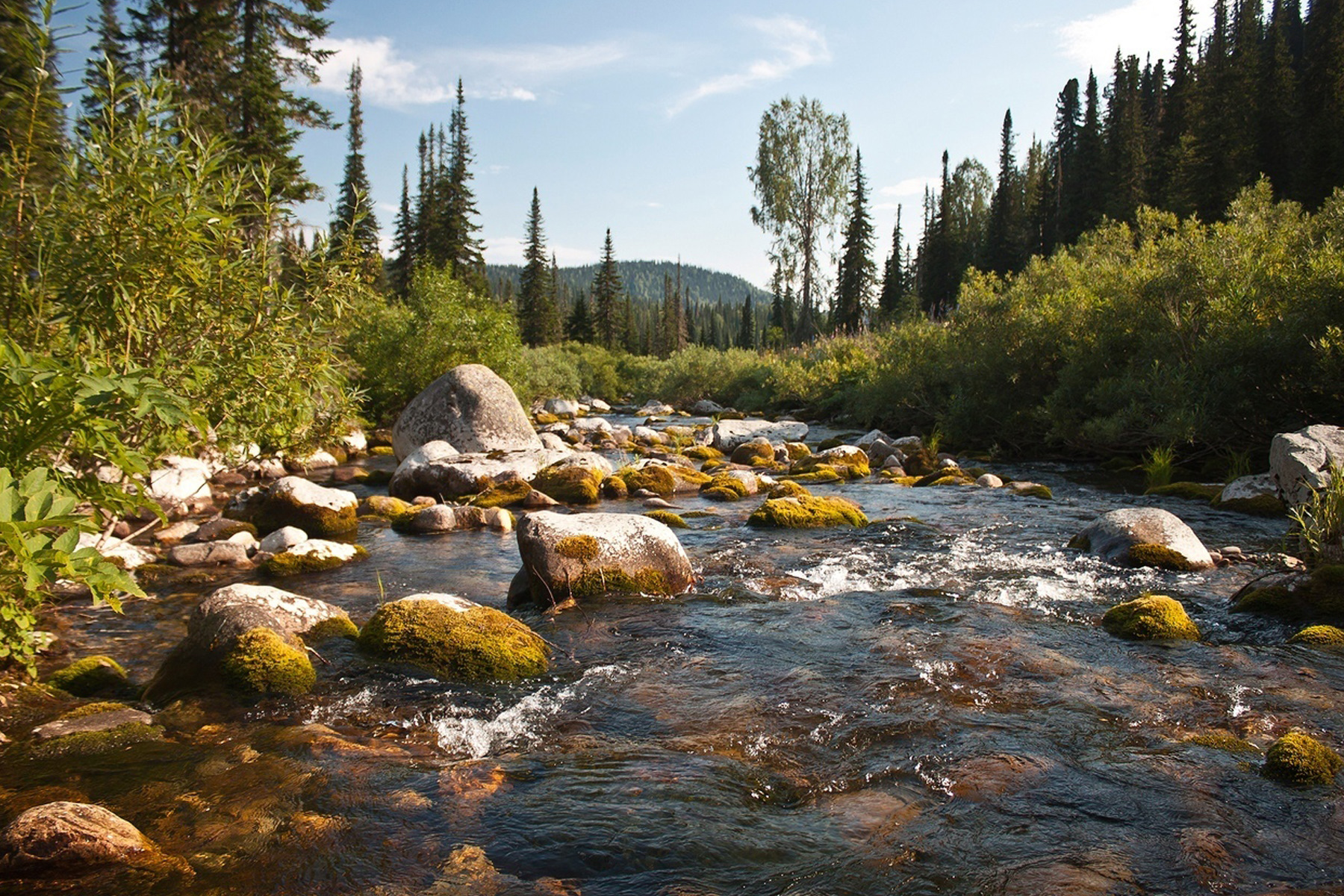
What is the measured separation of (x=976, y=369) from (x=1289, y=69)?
3788 cm

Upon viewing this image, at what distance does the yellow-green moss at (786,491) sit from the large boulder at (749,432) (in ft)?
21.0

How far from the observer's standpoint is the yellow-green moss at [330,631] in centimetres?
611

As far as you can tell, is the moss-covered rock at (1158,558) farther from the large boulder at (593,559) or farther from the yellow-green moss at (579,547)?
the yellow-green moss at (579,547)

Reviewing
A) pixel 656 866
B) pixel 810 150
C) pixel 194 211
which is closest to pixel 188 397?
pixel 194 211

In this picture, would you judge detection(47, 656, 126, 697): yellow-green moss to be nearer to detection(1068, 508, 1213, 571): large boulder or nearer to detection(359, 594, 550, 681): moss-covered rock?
detection(359, 594, 550, 681): moss-covered rock

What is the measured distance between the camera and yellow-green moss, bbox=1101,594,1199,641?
6.09 metres

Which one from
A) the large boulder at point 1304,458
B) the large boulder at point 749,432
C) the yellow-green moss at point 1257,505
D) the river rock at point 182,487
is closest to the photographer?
the large boulder at point 1304,458

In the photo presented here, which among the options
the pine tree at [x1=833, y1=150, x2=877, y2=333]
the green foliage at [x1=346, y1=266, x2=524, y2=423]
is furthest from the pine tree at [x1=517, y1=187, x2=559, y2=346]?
the green foliage at [x1=346, y1=266, x2=524, y2=423]

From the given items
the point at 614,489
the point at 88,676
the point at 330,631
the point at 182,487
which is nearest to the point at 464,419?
the point at 614,489

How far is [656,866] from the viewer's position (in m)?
3.35

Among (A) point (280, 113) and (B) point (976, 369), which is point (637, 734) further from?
(A) point (280, 113)

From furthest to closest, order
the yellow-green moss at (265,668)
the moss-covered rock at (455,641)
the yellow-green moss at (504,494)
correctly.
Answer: the yellow-green moss at (504,494), the moss-covered rock at (455,641), the yellow-green moss at (265,668)

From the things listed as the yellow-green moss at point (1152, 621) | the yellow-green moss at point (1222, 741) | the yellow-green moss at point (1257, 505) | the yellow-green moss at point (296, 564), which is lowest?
the yellow-green moss at point (296, 564)

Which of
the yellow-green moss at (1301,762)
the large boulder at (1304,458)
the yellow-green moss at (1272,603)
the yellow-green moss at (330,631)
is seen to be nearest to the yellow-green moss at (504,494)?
the yellow-green moss at (330,631)
